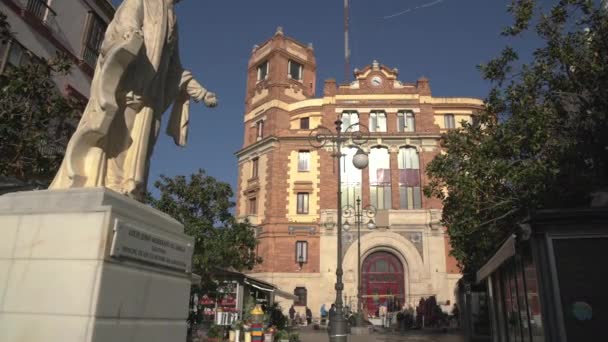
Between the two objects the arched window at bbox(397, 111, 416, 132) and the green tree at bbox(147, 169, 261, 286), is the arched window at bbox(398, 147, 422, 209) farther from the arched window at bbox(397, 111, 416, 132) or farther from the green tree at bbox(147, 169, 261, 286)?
the green tree at bbox(147, 169, 261, 286)

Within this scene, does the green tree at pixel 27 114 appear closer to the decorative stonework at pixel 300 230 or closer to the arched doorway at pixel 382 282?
the decorative stonework at pixel 300 230

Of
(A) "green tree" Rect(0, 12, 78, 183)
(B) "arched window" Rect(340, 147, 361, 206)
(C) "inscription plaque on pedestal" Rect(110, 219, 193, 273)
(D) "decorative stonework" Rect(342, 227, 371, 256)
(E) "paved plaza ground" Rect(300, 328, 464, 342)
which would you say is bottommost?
(E) "paved plaza ground" Rect(300, 328, 464, 342)

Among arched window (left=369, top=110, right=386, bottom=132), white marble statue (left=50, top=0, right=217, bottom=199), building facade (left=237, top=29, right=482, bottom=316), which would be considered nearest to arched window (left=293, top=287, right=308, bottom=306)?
building facade (left=237, top=29, right=482, bottom=316)

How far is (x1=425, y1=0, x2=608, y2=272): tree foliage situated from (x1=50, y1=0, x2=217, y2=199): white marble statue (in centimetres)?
791

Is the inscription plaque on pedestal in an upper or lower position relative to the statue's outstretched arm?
lower

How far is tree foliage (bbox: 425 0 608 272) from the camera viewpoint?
10117 millimetres

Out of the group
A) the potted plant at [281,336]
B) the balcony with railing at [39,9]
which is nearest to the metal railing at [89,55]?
the balcony with railing at [39,9]

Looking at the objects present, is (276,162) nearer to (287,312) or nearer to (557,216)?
(287,312)

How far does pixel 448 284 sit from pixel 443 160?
20286mm

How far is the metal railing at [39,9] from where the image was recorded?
15.4 m

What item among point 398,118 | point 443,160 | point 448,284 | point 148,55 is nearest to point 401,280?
point 448,284

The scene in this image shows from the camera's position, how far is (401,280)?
1241 inches

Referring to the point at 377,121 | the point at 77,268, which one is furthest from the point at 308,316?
the point at 77,268

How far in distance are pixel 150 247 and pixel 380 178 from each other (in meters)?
29.9
